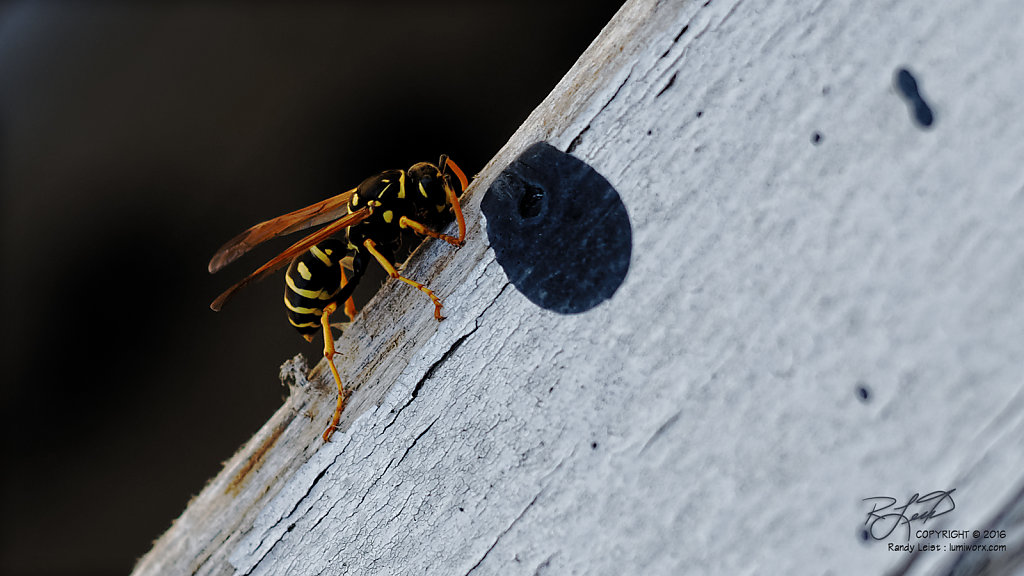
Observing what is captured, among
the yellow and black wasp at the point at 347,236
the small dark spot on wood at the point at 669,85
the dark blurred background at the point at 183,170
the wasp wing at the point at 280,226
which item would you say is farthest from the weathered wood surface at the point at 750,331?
the dark blurred background at the point at 183,170

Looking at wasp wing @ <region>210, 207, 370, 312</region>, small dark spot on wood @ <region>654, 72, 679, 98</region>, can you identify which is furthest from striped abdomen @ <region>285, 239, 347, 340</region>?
small dark spot on wood @ <region>654, 72, 679, 98</region>

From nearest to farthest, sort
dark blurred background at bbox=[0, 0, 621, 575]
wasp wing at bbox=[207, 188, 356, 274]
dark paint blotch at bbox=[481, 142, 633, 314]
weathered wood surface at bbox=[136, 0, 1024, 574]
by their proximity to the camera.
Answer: weathered wood surface at bbox=[136, 0, 1024, 574] < dark paint blotch at bbox=[481, 142, 633, 314] < wasp wing at bbox=[207, 188, 356, 274] < dark blurred background at bbox=[0, 0, 621, 575]

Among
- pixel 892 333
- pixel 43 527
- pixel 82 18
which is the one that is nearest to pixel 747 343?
pixel 892 333

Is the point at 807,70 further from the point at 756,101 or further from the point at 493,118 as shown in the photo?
the point at 493,118

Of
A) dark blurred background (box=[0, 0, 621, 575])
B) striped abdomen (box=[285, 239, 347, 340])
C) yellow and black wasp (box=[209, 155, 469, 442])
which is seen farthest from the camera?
dark blurred background (box=[0, 0, 621, 575])

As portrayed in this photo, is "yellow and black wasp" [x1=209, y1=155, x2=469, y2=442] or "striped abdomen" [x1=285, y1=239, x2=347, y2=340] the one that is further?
"striped abdomen" [x1=285, y1=239, x2=347, y2=340]

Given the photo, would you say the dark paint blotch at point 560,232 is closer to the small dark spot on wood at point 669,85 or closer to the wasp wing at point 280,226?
the small dark spot on wood at point 669,85

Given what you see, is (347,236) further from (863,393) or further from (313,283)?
(863,393)

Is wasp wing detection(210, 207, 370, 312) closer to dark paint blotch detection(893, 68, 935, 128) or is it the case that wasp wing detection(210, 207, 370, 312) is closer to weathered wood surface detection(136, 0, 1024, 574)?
weathered wood surface detection(136, 0, 1024, 574)
